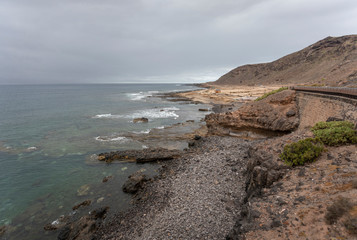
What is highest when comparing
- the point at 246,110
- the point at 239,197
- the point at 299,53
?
the point at 299,53

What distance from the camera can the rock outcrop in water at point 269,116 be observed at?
70.5 ft

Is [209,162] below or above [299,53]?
below

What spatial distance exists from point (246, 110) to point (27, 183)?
28436 millimetres

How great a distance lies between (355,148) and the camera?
8.50m

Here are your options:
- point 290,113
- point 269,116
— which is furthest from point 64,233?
point 290,113

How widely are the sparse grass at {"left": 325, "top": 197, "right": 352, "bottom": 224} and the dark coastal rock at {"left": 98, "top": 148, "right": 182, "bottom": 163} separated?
→ 15.3 meters

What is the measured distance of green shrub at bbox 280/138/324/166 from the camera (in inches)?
347

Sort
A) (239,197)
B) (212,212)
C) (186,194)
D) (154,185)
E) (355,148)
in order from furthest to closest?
(154,185), (186,194), (239,197), (212,212), (355,148)

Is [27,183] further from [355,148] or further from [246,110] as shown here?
[246,110]

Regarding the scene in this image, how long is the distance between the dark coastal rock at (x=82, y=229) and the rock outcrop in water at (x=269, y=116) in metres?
19.4

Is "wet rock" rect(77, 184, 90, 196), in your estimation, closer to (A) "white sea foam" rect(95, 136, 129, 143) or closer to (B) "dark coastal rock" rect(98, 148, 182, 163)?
(B) "dark coastal rock" rect(98, 148, 182, 163)

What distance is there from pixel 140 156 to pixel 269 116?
1838 cm

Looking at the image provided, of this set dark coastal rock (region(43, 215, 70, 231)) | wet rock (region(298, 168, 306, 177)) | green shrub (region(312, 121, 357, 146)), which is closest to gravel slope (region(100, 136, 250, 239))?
dark coastal rock (region(43, 215, 70, 231))

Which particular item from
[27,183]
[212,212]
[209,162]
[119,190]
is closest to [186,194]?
[212,212]
